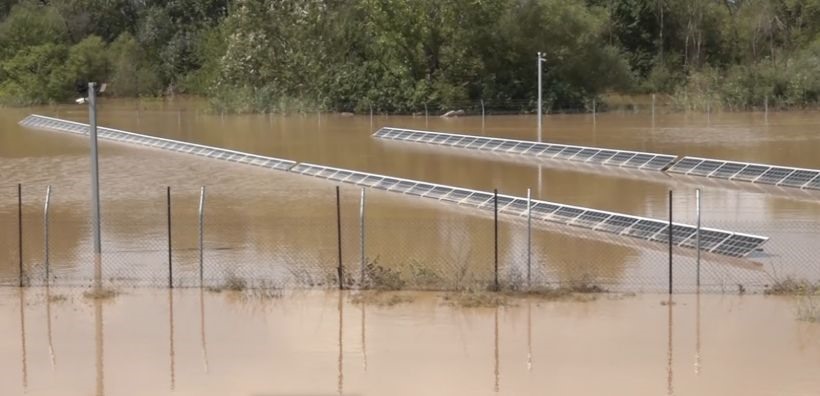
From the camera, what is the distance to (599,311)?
1870cm

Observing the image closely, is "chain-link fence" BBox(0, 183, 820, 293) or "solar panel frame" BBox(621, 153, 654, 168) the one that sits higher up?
"solar panel frame" BBox(621, 153, 654, 168)

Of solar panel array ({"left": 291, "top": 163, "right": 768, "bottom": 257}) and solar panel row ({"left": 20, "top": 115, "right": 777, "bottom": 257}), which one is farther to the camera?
solar panel row ({"left": 20, "top": 115, "right": 777, "bottom": 257})

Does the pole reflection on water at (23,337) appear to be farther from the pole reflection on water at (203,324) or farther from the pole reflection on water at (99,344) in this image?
the pole reflection on water at (203,324)

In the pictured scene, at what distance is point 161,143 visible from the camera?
5309 cm

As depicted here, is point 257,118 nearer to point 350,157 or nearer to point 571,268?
point 350,157

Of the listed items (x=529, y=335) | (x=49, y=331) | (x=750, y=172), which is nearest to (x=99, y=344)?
(x=49, y=331)

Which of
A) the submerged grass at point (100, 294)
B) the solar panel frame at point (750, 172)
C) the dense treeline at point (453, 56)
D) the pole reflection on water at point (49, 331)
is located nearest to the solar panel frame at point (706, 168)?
the solar panel frame at point (750, 172)

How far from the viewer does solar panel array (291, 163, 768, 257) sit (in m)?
23.5

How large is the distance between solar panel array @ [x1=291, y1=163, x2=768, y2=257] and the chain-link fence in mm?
331

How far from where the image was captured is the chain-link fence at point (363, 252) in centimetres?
2062

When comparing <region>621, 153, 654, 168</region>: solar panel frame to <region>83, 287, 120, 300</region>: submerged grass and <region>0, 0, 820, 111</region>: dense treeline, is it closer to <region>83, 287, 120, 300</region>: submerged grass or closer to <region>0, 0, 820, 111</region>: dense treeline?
<region>83, 287, 120, 300</region>: submerged grass

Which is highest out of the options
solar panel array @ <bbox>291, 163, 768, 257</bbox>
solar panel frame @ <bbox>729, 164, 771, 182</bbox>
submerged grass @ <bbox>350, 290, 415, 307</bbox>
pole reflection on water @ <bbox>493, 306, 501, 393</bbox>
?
solar panel frame @ <bbox>729, 164, 771, 182</bbox>

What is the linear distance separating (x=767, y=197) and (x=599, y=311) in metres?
15.8

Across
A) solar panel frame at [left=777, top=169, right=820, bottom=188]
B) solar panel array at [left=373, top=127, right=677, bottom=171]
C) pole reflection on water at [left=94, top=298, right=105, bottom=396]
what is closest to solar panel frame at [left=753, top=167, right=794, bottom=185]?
solar panel frame at [left=777, top=169, right=820, bottom=188]
